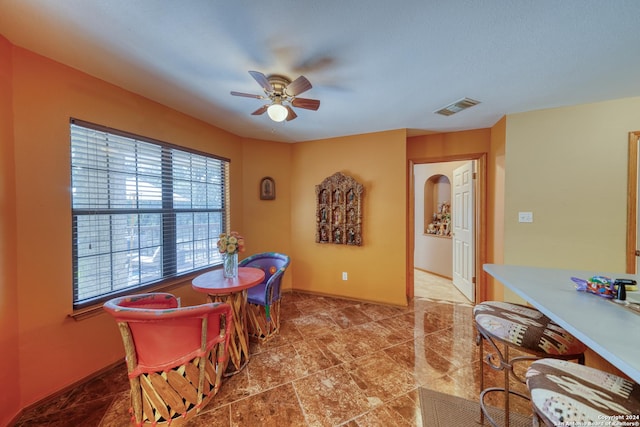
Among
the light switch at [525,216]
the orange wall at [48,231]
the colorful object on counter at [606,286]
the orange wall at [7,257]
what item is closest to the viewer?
the colorful object on counter at [606,286]

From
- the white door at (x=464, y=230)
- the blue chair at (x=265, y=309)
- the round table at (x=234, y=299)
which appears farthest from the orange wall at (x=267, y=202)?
the white door at (x=464, y=230)

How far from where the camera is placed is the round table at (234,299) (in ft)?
6.11

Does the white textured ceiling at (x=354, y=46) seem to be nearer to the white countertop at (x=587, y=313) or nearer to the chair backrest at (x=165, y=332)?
the white countertop at (x=587, y=313)

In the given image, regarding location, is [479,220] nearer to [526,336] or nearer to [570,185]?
[570,185]

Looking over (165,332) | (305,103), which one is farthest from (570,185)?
(165,332)

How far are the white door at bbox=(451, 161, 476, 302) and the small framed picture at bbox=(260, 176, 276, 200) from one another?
9.53 feet

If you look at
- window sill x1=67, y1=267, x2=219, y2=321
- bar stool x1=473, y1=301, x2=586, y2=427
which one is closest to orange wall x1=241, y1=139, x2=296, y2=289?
window sill x1=67, y1=267, x2=219, y2=321

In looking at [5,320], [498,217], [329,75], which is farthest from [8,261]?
[498,217]

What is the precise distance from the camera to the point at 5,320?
1.39 metres

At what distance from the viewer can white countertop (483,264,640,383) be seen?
2.26ft

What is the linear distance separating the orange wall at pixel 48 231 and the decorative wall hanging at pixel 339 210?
2.44 metres

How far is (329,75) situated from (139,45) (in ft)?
4.24

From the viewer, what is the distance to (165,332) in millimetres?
1280

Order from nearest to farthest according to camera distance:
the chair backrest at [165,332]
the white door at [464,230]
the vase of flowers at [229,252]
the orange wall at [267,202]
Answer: the chair backrest at [165,332] → the vase of flowers at [229,252] → the white door at [464,230] → the orange wall at [267,202]
